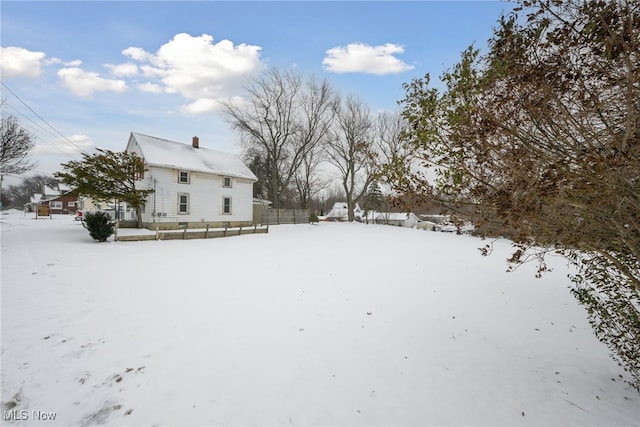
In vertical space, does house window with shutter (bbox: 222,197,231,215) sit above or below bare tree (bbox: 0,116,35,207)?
below

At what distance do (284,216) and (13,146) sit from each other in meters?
20.2

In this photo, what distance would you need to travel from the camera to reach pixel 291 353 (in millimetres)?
3809

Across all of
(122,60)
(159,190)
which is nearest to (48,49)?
(122,60)

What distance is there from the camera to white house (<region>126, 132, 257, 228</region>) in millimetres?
18500

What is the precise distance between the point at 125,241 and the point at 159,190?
253 inches

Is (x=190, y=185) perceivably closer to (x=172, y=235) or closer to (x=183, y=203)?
(x=183, y=203)

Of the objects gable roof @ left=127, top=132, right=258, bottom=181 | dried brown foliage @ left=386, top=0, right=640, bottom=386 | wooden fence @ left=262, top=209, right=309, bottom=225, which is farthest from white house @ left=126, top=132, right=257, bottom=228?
dried brown foliage @ left=386, top=0, right=640, bottom=386

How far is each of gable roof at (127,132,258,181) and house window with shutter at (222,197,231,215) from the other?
205cm

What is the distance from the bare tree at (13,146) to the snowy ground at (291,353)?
557 inches

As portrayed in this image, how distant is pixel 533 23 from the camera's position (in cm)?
227

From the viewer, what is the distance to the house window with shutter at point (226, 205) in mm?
22453

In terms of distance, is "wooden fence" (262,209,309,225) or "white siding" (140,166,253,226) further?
"wooden fence" (262,209,309,225)

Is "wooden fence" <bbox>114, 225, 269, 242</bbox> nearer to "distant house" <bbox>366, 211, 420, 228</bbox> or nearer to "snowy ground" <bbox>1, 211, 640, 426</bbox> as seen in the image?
"snowy ground" <bbox>1, 211, 640, 426</bbox>

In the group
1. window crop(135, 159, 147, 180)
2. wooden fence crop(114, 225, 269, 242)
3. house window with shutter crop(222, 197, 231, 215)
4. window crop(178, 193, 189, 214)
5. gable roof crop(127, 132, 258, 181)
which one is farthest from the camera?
house window with shutter crop(222, 197, 231, 215)
